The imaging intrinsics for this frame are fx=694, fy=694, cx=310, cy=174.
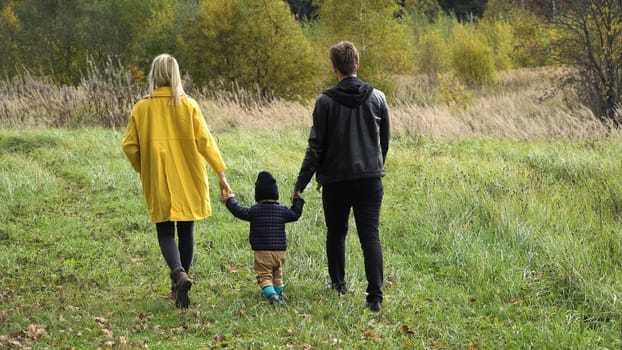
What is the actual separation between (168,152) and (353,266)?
6.73 feet

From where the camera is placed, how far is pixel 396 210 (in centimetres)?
831

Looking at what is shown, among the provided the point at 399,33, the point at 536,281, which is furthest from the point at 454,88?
the point at 536,281

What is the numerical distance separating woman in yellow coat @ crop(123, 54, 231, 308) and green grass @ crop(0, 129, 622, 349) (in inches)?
27.4

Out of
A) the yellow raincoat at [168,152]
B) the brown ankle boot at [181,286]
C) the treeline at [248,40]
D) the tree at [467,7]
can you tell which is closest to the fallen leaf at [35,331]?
the brown ankle boot at [181,286]

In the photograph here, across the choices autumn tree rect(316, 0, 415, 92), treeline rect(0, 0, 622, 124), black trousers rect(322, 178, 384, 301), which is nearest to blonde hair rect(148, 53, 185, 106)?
black trousers rect(322, 178, 384, 301)

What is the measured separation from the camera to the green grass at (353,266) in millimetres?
4891

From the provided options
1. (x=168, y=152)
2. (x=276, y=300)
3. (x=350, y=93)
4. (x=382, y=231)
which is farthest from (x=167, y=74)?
(x=382, y=231)

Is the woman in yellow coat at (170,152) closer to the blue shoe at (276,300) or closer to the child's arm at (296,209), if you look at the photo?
the child's arm at (296,209)

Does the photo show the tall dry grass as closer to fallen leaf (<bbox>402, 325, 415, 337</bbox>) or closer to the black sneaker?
the black sneaker

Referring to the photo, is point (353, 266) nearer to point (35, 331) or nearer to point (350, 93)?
point (350, 93)

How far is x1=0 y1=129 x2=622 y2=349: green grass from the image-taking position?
16.0ft

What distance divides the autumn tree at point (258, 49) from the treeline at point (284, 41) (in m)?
0.03

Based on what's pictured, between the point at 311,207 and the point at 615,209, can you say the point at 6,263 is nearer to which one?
the point at 311,207

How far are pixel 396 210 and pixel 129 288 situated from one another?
3502 millimetres
